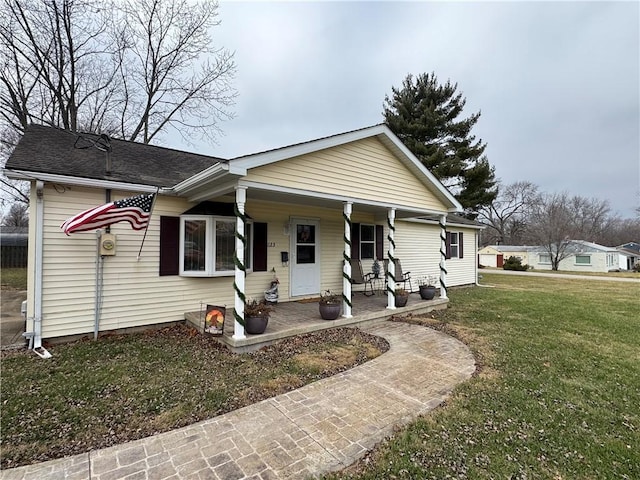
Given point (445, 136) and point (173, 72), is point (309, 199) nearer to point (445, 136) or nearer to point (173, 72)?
point (173, 72)

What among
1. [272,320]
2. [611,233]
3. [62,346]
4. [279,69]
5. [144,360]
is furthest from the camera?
[611,233]

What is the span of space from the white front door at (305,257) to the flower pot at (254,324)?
2.82 m

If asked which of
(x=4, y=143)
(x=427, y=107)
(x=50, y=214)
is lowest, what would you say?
(x=50, y=214)

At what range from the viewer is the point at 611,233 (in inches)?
1897

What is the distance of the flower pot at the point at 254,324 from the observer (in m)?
4.80

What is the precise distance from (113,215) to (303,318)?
12.2 feet

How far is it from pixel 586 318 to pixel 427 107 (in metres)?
18.4

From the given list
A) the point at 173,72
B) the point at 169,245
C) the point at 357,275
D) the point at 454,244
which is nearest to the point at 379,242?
the point at 357,275

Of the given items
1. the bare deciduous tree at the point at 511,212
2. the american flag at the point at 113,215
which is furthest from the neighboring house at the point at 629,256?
the american flag at the point at 113,215

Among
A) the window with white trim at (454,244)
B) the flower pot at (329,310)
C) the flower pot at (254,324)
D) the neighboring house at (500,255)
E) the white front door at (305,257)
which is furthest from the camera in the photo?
the neighboring house at (500,255)

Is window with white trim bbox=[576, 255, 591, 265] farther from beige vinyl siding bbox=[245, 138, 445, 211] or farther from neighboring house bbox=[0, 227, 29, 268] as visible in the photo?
neighboring house bbox=[0, 227, 29, 268]

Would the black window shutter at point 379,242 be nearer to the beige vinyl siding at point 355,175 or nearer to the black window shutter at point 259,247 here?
the beige vinyl siding at point 355,175

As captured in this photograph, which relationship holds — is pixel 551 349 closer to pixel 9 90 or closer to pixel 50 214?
pixel 50 214

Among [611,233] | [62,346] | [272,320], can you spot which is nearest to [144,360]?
[62,346]
